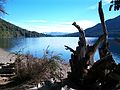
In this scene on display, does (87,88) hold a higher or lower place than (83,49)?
lower

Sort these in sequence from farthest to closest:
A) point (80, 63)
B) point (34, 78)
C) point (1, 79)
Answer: point (1, 79)
point (34, 78)
point (80, 63)

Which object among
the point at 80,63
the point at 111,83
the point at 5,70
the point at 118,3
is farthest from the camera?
the point at 5,70

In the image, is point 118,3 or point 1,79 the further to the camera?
point 1,79

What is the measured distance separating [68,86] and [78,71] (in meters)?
0.66

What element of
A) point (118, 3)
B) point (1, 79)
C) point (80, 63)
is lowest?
point (1, 79)

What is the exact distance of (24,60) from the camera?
39.1ft

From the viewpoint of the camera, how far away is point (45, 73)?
10.9m

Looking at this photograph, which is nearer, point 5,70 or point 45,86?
point 45,86

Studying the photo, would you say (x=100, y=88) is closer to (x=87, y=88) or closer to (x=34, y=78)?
(x=87, y=88)

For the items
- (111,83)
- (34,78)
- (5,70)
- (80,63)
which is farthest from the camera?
(5,70)

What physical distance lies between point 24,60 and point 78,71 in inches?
131

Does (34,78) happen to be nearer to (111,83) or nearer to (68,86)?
(68,86)

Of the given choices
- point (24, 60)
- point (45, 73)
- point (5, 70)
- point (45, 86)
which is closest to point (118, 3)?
point (45, 86)

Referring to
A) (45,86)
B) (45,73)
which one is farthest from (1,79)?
(45,86)
